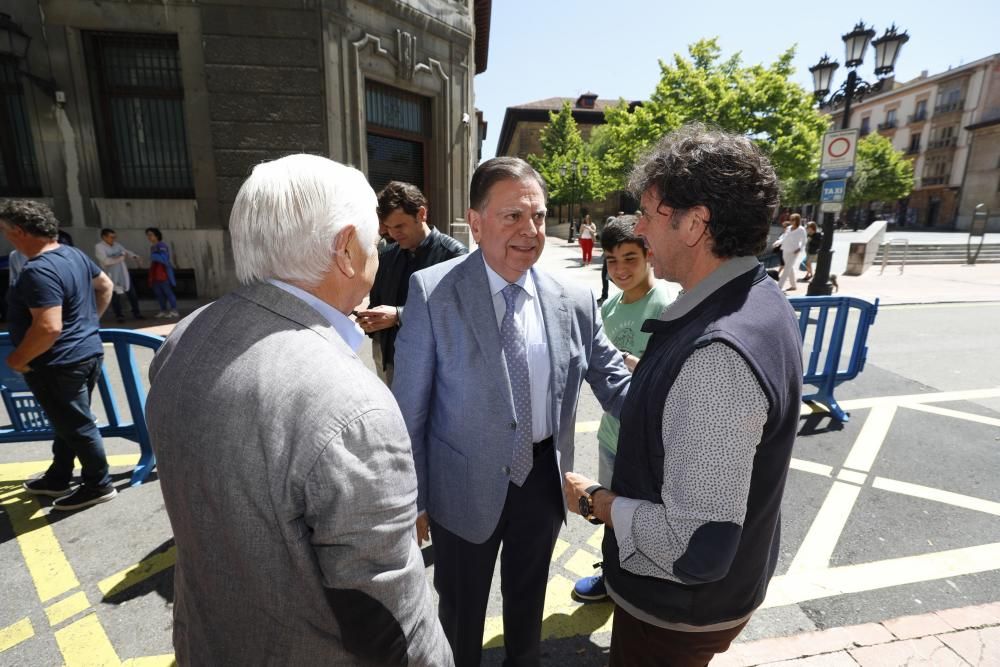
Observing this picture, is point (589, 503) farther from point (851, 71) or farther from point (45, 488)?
point (851, 71)

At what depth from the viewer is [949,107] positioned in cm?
5131

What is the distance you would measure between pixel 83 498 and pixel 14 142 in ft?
35.1

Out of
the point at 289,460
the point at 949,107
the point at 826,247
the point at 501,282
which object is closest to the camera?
the point at 289,460

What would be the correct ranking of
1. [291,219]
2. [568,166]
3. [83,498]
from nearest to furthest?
[291,219] → [83,498] → [568,166]

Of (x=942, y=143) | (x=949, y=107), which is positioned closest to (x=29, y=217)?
(x=942, y=143)

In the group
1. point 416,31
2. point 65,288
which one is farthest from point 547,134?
point 65,288

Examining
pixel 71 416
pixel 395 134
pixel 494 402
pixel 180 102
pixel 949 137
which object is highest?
pixel 949 137

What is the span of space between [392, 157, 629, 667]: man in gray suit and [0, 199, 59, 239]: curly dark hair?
2.87 m

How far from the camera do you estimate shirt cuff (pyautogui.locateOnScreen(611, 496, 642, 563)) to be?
1.37 metres

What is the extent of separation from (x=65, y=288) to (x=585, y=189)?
36223mm

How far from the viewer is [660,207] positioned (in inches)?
57.6

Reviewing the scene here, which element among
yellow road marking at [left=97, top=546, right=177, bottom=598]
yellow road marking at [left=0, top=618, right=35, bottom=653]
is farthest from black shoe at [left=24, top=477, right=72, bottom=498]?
yellow road marking at [left=0, top=618, right=35, bottom=653]

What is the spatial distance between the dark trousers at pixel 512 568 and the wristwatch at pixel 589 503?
496 millimetres

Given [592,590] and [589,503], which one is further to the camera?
[592,590]
